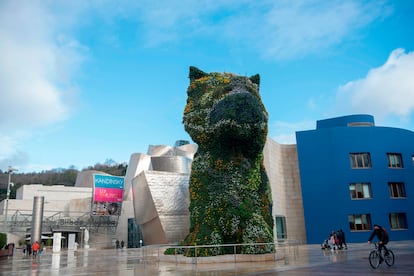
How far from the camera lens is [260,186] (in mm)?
15273

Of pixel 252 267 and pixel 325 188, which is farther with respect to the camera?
pixel 325 188

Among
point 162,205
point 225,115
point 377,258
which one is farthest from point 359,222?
point 225,115

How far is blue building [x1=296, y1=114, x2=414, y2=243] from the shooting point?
32.0 meters

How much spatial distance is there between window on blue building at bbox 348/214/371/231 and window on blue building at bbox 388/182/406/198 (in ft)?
11.9

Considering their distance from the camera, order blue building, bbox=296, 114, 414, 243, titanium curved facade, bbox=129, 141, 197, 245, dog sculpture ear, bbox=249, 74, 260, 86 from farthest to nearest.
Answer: blue building, bbox=296, 114, 414, 243
titanium curved facade, bbox=129, 141, 197, 245
dog sculpture ear, bbox=249, 74, 260, 86

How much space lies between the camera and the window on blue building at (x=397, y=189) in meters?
33.4

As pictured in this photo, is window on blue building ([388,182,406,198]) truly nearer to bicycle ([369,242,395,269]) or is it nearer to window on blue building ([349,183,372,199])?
window on blue building ([349,183,372,199])

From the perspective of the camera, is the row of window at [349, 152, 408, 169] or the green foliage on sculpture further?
the row of window at [349, 152, 408, 169]

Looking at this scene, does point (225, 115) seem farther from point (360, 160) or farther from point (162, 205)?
point (360, 160)

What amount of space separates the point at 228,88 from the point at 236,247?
6.37 metres

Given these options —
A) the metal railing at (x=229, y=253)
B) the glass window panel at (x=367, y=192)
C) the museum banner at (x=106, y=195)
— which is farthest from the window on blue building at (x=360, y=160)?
the museum banner at (x=106, y=195)

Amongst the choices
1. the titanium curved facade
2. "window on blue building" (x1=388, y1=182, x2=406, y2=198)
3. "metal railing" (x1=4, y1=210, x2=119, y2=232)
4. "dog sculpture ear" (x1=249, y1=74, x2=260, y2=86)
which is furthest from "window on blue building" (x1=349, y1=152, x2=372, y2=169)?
"metal railing" (x1=4, y1=210, x2=119, y2=232)

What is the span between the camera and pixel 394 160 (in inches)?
1348

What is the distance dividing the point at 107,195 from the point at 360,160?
28.5 metres
